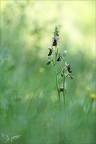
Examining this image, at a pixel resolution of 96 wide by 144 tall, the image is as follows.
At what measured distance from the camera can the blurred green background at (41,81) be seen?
2340 millimetres

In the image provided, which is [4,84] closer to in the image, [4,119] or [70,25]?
[4,119]

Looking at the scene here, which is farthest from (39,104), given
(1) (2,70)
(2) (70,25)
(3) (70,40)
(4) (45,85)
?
(2) (70,25)

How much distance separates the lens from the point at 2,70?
2.80 meters

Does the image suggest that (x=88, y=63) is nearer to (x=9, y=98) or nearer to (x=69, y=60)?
(x=69, y=60)

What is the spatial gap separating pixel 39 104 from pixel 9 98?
0.18 m

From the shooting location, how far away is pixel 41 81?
2996mm

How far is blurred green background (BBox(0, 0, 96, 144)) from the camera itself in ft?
7.68

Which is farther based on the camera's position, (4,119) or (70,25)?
(70,25)

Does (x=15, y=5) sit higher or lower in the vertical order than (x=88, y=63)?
higher

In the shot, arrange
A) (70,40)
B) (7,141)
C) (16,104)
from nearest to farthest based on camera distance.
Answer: (7,141) → (16,104) → (70,40)

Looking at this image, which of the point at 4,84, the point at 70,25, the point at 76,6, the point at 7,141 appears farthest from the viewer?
the point at 76,6

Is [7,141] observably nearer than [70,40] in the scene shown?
Yes

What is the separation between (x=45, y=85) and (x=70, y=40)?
9.21 ft

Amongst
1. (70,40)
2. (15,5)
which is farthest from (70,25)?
(15,5)
